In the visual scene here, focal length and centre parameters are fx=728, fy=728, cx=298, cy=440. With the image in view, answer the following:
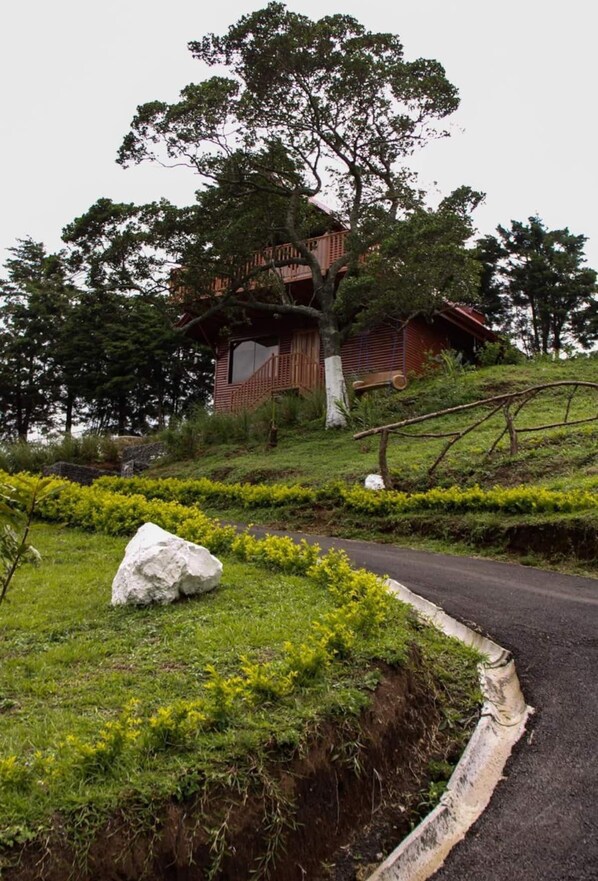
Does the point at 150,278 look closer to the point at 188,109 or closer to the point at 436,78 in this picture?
the point at 188,109

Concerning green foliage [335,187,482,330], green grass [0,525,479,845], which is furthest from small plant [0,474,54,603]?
green foliage [335,187,482,330]

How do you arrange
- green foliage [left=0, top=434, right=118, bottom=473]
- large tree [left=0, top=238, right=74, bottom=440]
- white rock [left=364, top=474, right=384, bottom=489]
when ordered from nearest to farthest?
white rock [left=364, top=474, right=384, bottom=489] → green foliage [left=0, top=434, right=118, bottom=473] → large tree [left=0, top=238, right=74, bottom=440]

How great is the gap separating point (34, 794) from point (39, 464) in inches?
683

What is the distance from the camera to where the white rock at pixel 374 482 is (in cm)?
1176

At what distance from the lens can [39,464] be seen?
19016 millimetres

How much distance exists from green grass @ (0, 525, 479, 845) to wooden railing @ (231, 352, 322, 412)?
15.0m

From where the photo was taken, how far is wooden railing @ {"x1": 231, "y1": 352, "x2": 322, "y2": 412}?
21453 millimetres

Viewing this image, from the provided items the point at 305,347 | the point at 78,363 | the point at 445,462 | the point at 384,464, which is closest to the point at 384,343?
the point at 305,347

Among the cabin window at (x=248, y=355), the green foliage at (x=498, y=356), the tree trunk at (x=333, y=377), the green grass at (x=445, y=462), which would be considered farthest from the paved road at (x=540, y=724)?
the cabin window at (x=248, y=355)

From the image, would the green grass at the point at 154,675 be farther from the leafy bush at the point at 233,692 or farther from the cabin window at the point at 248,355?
the cabin window at the point at 248,355

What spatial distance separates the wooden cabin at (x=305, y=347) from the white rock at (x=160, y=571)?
13881 mm

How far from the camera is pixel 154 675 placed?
3988 millimetres

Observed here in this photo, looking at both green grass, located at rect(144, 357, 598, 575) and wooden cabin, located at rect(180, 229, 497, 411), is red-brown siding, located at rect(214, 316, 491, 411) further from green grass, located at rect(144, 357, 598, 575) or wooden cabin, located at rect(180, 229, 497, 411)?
green grass, located at rect(144, 357, 598, 575)

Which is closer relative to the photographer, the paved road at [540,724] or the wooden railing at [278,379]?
the paved road at [540,724]
